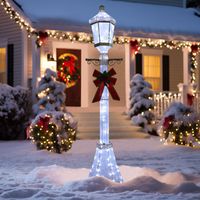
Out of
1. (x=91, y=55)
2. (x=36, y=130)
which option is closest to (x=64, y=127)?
(x=36, y=130)

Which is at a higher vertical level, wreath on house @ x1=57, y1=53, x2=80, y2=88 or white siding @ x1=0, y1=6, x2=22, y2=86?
white siding @ x1=0, y1=6, x2=22, y2=86

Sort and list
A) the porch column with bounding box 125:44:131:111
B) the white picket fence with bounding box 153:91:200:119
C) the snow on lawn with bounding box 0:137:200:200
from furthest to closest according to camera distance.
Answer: the porch column with bounding box 125:44:131:111
the white picket fence with bounding box 153:91:200:119
the snow on lawn with bounding box 0:137:200:200

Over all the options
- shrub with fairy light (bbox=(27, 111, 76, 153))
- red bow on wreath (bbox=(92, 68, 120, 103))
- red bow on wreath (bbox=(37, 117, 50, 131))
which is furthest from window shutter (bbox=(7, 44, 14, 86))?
red bow on wreath (bbox=(92, 68, 120, 103))

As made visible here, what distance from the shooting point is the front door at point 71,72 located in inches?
762

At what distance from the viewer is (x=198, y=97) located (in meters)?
19.1

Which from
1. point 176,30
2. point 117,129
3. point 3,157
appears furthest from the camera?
point 176,30

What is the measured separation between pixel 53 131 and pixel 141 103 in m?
6.38

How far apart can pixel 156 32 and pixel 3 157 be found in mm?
8518

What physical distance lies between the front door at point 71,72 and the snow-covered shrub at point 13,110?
77.1 inches

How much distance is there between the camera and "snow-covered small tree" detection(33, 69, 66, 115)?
1689 cm

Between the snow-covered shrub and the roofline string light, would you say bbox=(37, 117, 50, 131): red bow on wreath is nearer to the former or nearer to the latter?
the snow-covered shrub

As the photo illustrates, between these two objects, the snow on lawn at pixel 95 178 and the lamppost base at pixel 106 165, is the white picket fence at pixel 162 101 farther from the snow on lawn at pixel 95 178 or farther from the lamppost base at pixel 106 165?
the lamppost base at pixel 106 165

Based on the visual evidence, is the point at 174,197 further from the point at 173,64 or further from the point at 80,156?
the point at 173,64

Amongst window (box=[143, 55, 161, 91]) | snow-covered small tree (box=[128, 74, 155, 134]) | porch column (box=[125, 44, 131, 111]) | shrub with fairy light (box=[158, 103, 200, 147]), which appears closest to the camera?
shrub with fairy light (box=[158, 103, 200, 147])
